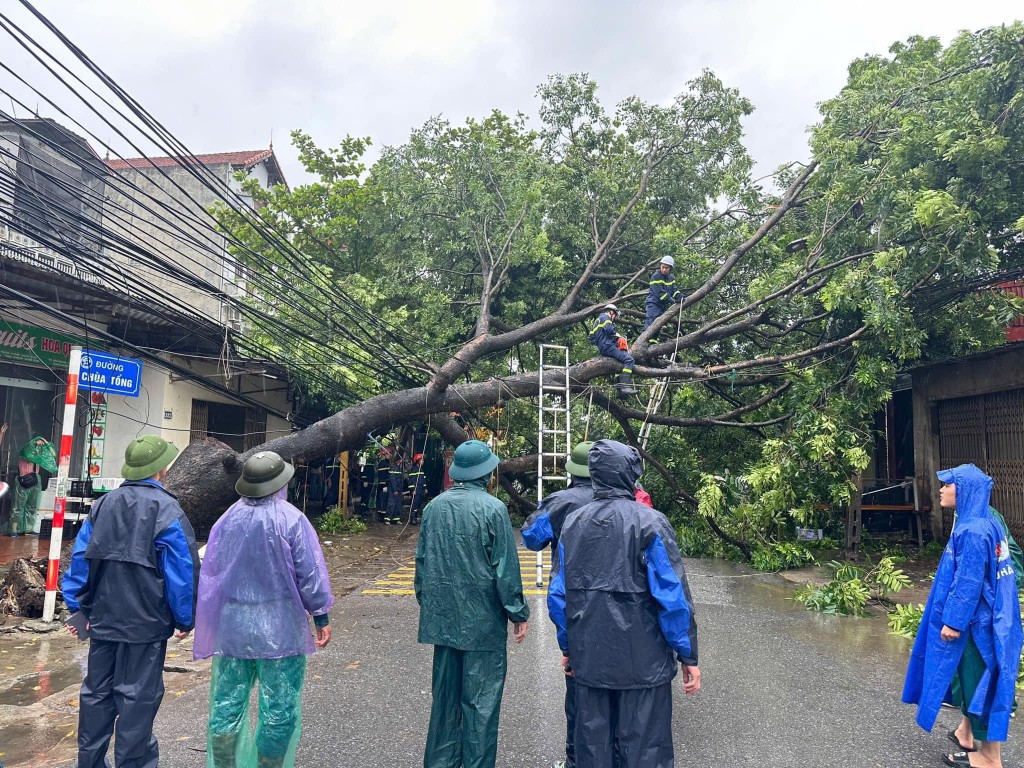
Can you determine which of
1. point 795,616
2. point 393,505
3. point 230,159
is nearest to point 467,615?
point 795,616

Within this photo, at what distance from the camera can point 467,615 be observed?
11.3 ft

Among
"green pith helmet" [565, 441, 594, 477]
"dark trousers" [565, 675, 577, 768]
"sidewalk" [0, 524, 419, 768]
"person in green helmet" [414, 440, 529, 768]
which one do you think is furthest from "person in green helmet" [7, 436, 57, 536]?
"dark trousers" [565, 675, 577, 768]

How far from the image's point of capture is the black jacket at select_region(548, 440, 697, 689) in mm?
2949

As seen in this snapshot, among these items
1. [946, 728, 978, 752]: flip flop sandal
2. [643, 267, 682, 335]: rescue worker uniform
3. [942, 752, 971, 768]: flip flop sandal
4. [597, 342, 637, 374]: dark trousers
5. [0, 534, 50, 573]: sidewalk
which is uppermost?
[643, 267, 682, 335]: rescue worker uniform

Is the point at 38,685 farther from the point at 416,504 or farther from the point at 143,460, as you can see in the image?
the point at 416,504

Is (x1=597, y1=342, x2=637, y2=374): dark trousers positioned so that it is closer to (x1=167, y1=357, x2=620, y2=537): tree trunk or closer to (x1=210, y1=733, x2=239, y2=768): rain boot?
(x1=167, y1=357, x2=620, y2=537): tree trunk

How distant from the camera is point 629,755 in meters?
2.89

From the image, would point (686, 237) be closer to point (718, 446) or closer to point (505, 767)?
point (718, 446)

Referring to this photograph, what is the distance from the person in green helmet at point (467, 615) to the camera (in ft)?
11.1

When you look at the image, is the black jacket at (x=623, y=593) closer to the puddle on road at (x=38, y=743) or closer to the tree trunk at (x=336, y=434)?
the puddle on road at (x=38, y=743)

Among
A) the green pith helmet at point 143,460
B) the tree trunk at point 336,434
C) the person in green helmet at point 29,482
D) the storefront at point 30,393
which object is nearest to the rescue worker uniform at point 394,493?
the tree trunk at point 336,434

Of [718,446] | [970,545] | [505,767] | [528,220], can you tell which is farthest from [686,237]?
[505,767]

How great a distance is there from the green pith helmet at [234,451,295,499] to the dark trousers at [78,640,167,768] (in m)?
0.84

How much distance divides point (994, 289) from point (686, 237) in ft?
15.4
